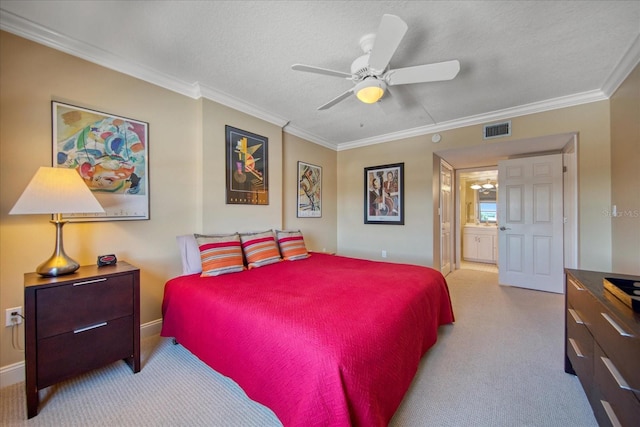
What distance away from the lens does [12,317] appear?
174 centimetres

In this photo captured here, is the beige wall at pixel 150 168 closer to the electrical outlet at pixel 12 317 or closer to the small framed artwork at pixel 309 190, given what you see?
the electrical outlet at pixel 12 317

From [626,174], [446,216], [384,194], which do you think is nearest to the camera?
[626,174]

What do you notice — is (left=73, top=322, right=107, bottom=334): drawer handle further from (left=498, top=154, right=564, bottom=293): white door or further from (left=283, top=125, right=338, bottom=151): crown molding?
(left=498, top=154, right=564, bottom=293): white door

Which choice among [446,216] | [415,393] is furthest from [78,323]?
[446,216]

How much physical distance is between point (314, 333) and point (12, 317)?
2.19m

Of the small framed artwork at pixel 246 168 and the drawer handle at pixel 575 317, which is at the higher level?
the small framed artwork at pixel 246 168

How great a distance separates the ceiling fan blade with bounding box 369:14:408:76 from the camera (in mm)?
1400

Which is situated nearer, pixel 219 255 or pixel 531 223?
pixel 219 255

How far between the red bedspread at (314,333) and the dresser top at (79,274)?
0.42 metres

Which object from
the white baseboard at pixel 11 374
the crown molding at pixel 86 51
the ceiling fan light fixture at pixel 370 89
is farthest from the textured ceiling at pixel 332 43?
the white baseboard at pixel 11 374

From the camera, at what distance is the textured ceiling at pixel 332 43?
5.35ft

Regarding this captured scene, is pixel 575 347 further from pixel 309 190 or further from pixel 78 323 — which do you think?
pixel 309 190

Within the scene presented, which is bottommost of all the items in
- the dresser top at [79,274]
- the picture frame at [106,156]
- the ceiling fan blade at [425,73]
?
the dresser top at [79,274]

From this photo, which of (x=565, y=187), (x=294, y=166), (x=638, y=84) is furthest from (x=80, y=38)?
(x=565, y=187)
